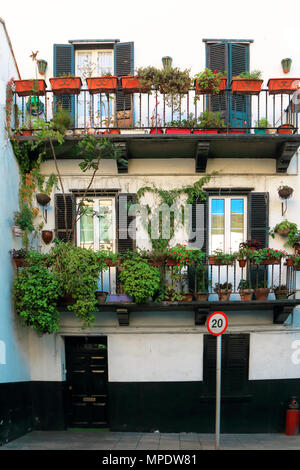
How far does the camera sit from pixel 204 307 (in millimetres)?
7324

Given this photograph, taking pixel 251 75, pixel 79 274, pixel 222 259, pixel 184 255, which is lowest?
pixel 79 274

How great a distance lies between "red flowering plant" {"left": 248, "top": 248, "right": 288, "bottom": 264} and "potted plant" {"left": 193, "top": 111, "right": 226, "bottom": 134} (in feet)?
9.99

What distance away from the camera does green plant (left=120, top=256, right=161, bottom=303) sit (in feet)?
22.4

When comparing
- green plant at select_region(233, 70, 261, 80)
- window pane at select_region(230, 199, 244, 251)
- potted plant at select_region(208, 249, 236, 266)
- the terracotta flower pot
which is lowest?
potted plant at select_region(208, 249, 236, 266)

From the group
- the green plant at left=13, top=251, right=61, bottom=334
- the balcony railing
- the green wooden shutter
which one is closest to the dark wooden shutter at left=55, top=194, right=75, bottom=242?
the green plant at left=13, top=251, right=61, bottom=334

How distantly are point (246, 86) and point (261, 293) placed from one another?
481 centimetres

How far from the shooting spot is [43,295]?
22.2ft

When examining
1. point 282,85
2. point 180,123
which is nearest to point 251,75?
point 282,85

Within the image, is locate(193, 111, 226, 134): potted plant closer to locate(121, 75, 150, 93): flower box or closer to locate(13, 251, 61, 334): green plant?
locate(121, 75, 150, 93): flower box

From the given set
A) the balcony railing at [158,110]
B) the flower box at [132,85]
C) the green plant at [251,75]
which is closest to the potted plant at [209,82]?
the balcony railing at [158,110]

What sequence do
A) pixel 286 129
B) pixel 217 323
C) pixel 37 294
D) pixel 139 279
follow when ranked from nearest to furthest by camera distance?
pixel 217 323 → pixel 37 294 → pixel 139 279 → pixel 286 129

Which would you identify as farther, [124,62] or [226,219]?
[124,62]

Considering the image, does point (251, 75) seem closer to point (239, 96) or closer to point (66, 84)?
point (239, 96)

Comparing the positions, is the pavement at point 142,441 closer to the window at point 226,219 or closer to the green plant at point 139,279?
the green plant at point 139,279
